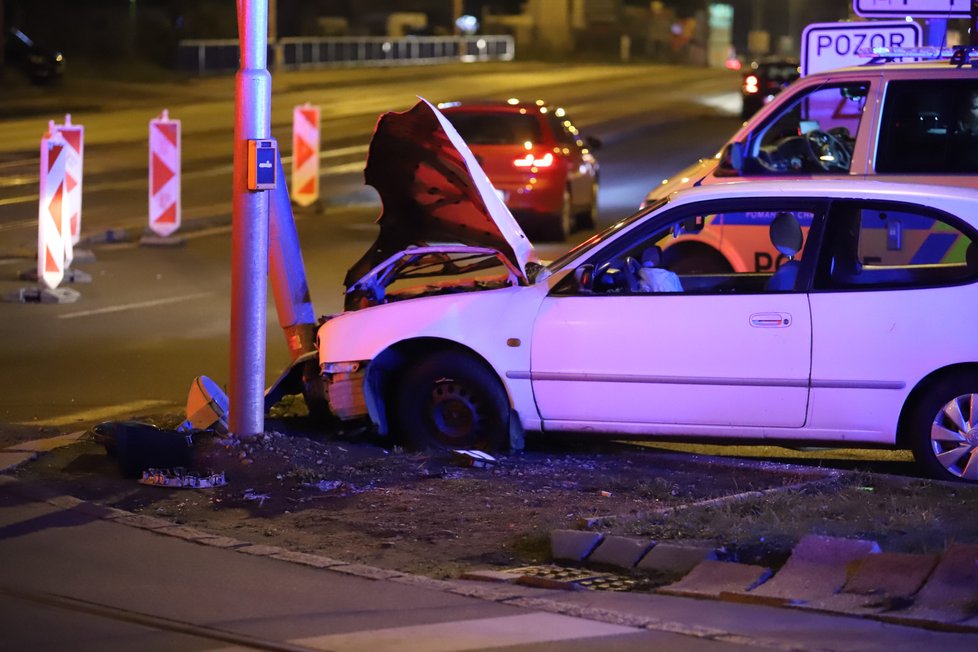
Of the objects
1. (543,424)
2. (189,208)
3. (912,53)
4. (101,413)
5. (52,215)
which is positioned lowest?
(101,413)

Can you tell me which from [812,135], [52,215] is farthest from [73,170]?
[812,135]

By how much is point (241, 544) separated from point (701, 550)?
203cm

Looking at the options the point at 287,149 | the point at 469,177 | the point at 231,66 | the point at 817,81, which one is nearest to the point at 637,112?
the point at 287,149

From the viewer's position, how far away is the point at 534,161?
19.2 m

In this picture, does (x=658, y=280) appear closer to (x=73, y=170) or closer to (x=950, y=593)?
(x=950, y=593)

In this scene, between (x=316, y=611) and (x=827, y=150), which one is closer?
(x=316, y=611)

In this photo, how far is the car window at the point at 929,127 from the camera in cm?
1145

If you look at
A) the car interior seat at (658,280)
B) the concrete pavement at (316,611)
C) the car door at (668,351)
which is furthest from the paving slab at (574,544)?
the car interior seat at (658,280)

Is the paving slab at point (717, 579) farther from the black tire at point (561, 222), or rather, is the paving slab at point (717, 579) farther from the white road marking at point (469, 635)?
the black tire at point (561, 222)

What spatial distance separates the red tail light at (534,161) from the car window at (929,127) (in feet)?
26.0

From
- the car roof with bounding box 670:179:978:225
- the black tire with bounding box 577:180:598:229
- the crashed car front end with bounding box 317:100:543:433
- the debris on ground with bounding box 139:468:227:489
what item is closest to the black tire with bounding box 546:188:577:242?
the black tire with bounding box 577:180:598:229

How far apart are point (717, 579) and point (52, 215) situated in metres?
9.83

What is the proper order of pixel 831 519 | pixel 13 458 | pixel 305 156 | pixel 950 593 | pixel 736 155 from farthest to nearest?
pixel 305 156
pixel 736 155
pixel 13 458
pixel 831 519
pixel 950 593

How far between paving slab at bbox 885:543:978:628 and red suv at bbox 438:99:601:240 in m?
13.2
